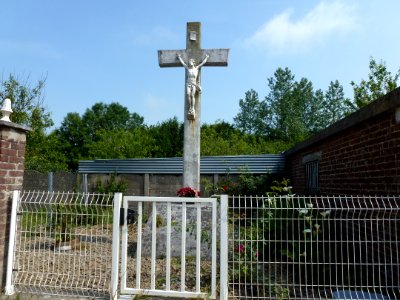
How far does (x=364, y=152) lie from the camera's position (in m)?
5.49

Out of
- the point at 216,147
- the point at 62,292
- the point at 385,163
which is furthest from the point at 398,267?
the point at 216,147

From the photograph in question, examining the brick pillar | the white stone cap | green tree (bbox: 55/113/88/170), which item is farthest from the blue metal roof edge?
green tree (bbox: 55/113/88/170)

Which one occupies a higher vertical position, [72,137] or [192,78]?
[72,137]

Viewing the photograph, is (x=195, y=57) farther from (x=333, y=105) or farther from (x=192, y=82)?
(x=333, y=105)

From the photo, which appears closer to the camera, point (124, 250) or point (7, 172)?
point (124, 250)

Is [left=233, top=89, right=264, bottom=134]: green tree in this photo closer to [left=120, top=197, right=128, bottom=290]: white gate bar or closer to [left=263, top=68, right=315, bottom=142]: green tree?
[left=263, top=68, right=315, bottom=142]: green tree

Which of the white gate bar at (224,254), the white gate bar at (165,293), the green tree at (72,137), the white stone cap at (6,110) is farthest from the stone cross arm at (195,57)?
the green tree at (72,137)

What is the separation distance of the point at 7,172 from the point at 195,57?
4.75 metres

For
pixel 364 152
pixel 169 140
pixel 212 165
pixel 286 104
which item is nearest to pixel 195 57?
pixel 364 152

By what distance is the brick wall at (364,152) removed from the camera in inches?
181

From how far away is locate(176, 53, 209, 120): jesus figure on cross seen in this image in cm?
791

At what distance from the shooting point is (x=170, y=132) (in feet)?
80.5

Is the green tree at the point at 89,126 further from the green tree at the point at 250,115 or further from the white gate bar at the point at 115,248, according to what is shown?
the white gate bar at the point at 115,248

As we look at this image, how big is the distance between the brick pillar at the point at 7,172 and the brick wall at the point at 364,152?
443cm
